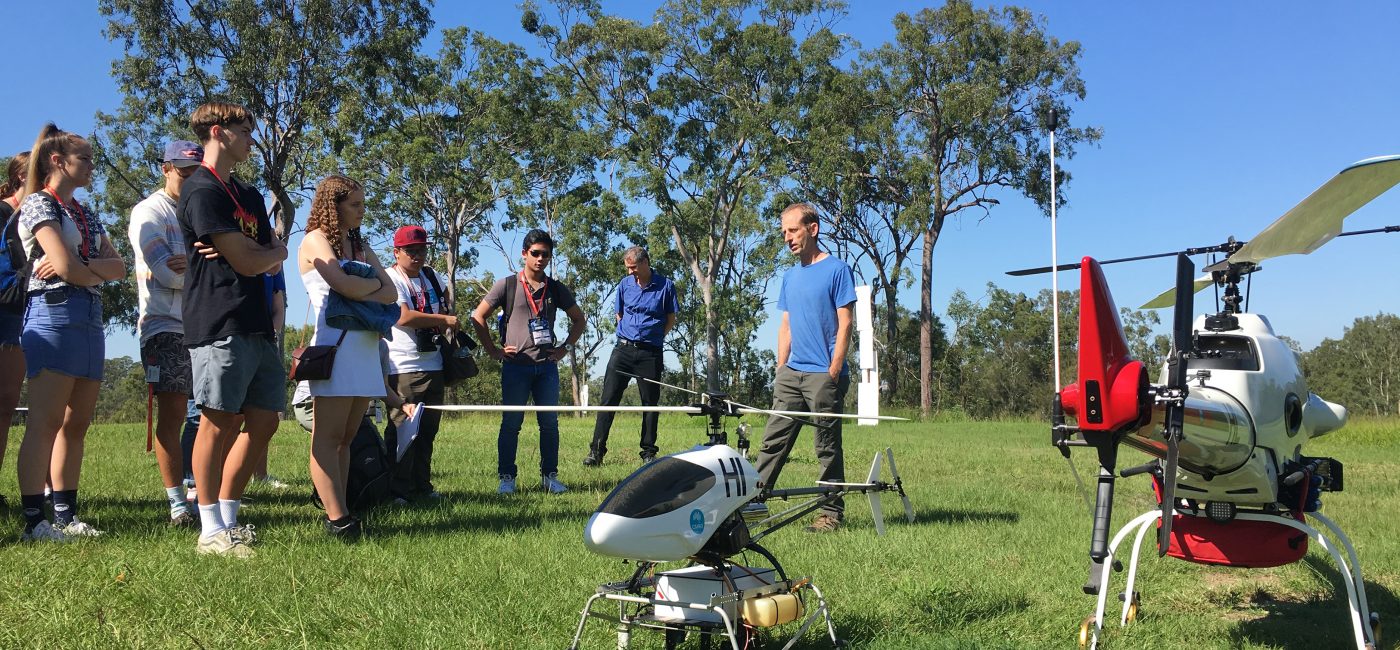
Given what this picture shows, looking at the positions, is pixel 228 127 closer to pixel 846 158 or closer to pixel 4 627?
pixel 4 627

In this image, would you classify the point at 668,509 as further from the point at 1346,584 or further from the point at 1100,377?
the point at 1346,584

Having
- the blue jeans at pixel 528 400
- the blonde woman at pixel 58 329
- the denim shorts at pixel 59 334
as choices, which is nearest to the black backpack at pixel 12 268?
the blonde woman at pixel 58 329

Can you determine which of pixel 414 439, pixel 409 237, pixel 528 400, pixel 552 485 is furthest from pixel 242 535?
pixel 528 400

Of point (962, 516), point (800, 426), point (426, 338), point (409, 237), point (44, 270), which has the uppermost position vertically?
point (409, 237)

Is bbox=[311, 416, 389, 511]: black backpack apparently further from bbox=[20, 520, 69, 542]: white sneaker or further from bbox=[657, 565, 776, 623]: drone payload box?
bbox=[657, 565, 776, 623]: drone payload box

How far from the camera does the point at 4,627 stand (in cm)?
319

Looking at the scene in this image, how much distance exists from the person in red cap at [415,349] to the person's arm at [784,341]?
225 centimetres

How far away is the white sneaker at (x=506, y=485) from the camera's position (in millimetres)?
6929

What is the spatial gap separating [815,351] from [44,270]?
173 inches

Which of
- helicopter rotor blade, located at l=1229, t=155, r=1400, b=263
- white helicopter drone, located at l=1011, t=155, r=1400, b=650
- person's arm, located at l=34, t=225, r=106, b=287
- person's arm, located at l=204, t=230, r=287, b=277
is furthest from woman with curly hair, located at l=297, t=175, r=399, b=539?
helicopter rotor blade, located at l=1229, t=155, r=1400, b=263

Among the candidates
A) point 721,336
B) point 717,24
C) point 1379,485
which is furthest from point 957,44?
point 1379,485

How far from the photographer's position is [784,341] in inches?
250

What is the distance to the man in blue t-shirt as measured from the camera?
19.2 feet

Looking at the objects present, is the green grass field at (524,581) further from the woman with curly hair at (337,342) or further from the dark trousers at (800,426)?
the dark trousers at (800,426)
